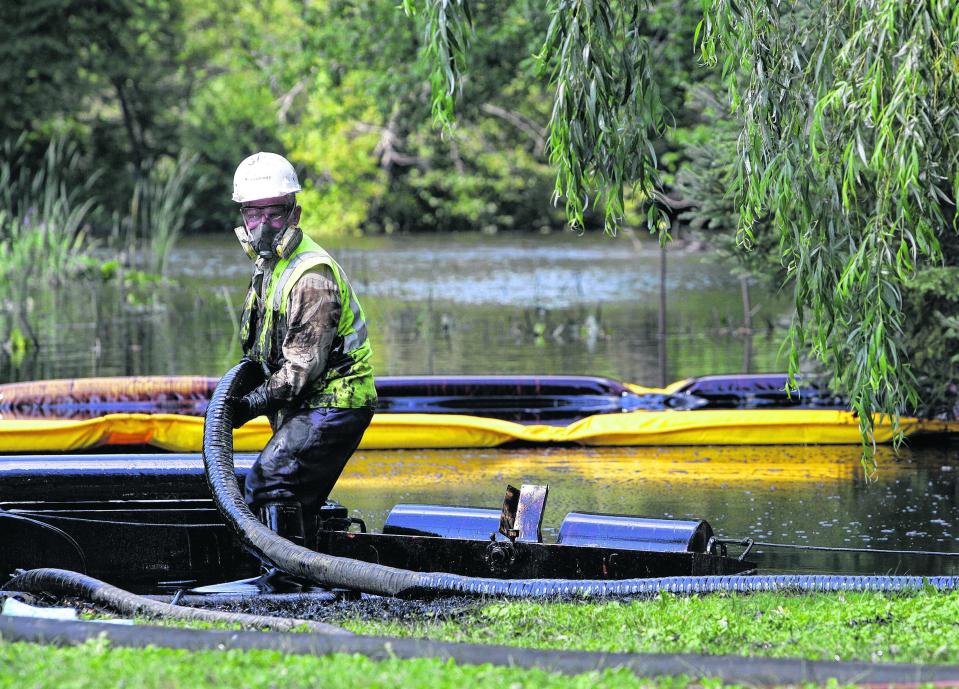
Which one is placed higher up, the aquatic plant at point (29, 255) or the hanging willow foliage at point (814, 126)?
the hanging willow foliage at point (814, 126)

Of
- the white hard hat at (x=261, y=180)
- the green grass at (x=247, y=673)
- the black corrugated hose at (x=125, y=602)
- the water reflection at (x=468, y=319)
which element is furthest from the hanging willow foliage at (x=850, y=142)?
the water reflection at (x=468, y=319)

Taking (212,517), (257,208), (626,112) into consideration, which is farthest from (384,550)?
(626,112)

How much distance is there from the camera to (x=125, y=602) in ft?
Answer: 18.0

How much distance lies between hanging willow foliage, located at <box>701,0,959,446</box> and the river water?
4.89ft

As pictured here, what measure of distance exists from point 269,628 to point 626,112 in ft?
10.3

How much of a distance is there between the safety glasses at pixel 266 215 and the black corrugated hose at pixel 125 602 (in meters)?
1.74

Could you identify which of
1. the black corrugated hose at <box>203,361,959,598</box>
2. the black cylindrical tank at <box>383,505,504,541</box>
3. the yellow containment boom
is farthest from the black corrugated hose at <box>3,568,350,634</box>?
the yellow containment boom

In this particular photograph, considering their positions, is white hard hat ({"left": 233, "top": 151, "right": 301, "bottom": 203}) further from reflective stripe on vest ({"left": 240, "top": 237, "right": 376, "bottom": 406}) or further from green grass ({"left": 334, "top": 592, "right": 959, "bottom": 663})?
green grass ({"left": 334, "top": 592, "right": 959, "bottom": 663})

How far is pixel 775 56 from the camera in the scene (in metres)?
6.38

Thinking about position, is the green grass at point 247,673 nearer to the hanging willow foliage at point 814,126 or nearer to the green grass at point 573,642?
the green grass at point 573,642

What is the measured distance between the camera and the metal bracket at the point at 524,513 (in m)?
6.35

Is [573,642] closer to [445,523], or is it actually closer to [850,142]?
[445,523]

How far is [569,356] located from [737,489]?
7.05 m

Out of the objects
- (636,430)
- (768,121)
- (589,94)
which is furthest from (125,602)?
(636,430)
